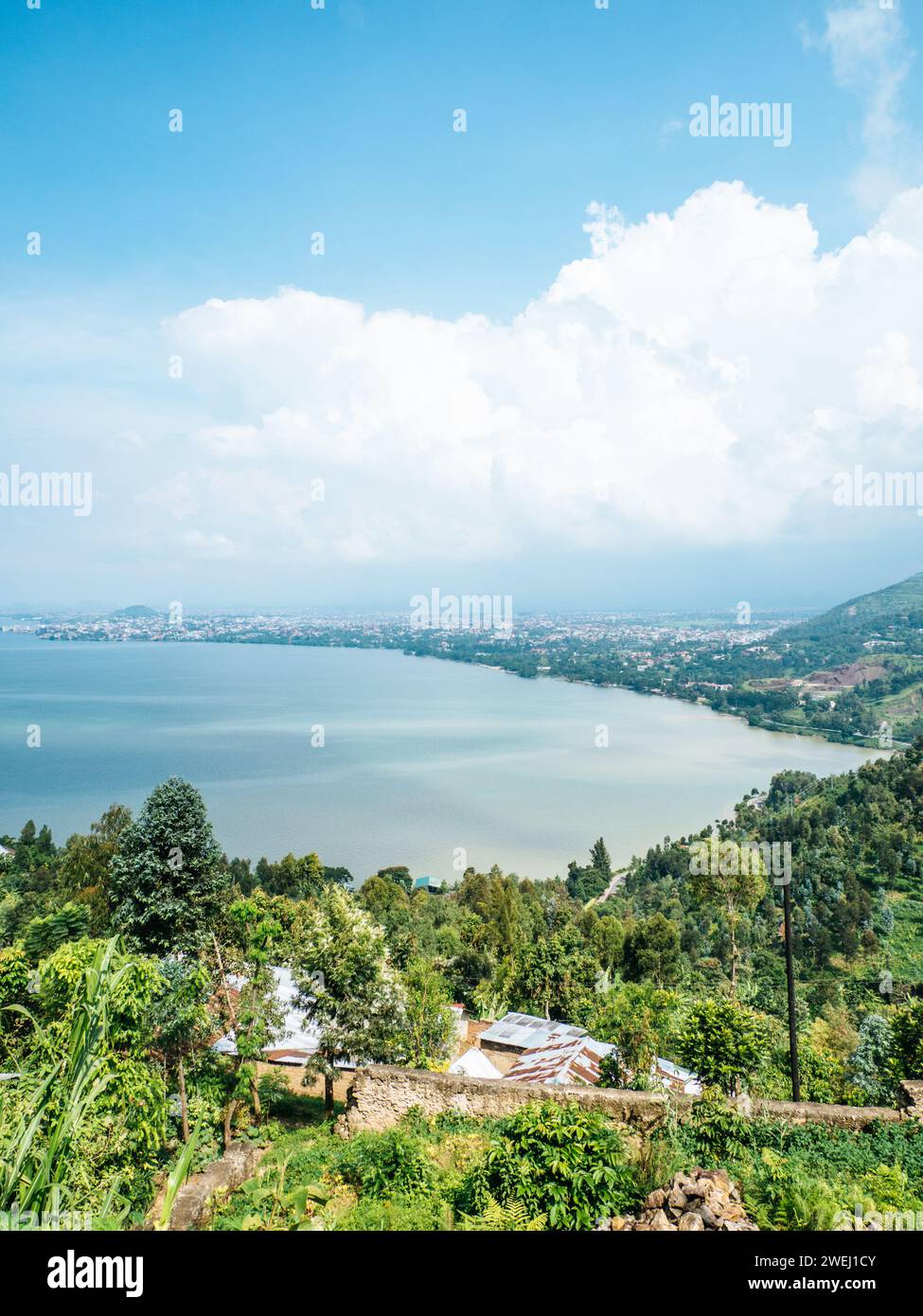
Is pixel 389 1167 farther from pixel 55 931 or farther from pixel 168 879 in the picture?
pixel 55 931

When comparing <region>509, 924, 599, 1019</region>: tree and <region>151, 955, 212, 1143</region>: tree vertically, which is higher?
<region>151, 955, 212, 1143</region>: tree

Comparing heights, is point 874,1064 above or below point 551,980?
above

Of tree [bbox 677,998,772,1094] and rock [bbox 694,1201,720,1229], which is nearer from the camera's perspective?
rock [bbox 694,1201,720,1229]

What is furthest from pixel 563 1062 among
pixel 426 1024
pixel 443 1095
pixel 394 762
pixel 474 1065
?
pixel 394 762

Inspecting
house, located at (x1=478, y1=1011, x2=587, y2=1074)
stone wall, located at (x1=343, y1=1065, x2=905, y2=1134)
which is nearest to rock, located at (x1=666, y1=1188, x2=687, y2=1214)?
stone wall, located at (x1=343, y1=1065, x2=905, y2=1134)

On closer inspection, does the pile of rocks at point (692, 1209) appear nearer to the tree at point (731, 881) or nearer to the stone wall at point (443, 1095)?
the stone wall at point (443, 1095)

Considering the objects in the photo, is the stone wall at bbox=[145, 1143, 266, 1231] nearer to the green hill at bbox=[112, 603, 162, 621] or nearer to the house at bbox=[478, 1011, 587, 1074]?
the house at bbox=[478, 1011, 587, 1074]

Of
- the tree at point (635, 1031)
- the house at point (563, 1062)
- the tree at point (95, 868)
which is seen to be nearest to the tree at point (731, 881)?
the tree at point (635, 1031)
